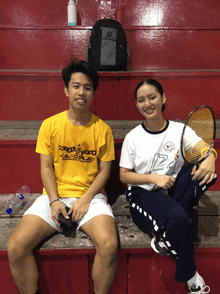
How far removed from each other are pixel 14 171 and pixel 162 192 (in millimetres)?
1072

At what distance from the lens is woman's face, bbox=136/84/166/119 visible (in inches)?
46.8

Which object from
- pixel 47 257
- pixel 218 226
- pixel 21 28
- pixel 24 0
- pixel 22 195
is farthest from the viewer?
pixel 24 0

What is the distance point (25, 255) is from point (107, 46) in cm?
186

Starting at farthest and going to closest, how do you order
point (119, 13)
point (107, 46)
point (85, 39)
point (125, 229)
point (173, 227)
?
1. point (119, 13)
2. point (85, 39)
3. point (107, 46)
4. point (125, 229)
5. point (173, 227)

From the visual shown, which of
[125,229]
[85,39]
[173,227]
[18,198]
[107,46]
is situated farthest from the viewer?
[85,39]

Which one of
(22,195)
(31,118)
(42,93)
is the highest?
(42,93)

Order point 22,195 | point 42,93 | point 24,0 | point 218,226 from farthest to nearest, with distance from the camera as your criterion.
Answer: point 24,0
point 42,93
point 22,195
point 218,226

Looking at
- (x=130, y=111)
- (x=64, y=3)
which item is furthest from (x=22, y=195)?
(x=64, y=3)

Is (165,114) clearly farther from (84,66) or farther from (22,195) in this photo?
(22,195)

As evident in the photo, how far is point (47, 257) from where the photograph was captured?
111 cm

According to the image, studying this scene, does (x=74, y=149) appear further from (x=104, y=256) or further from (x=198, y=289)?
(x=198, y=289)

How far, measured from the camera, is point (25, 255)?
102 centimetres

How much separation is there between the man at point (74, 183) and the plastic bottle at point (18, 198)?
0.27 metres

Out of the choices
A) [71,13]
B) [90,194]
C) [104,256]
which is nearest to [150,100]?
[90,194]
